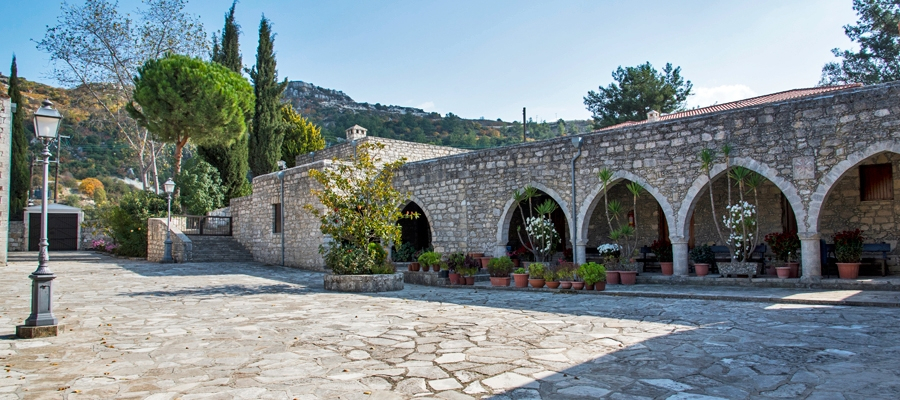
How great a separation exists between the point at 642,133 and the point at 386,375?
885 cm

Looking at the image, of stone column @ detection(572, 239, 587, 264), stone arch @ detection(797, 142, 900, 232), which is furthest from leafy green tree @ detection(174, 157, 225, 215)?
stone arch @ detection(797, 142, 900, 232)

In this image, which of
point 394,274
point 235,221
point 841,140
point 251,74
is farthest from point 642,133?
point 251,74

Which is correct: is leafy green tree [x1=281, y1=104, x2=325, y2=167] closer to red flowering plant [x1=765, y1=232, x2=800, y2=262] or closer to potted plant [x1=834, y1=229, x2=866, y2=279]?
red flowering plant [x1=765, y1=232, x2=800, y2=262]

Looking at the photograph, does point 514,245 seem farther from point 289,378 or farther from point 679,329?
point 289,378

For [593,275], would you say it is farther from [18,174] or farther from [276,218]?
[18,174]

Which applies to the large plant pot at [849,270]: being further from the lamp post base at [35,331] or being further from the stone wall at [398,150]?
the stone wall at [398,150]

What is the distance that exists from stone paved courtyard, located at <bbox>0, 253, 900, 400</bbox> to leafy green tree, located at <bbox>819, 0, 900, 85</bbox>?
22651mm

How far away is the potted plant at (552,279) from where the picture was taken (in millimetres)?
10054

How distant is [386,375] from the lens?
3.95 metres

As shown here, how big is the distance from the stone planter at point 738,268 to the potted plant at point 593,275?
244 cm

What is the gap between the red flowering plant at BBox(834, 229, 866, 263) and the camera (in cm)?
924

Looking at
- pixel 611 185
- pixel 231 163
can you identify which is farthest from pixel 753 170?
pixel 231 163

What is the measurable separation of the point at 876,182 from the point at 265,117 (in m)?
23.8

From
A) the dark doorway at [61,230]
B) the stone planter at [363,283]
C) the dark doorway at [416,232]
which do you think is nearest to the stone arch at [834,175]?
A: the stone planter at [363,283]
